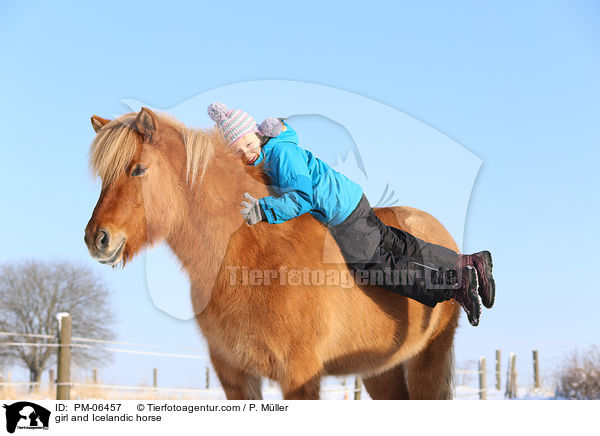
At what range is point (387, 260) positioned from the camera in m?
3.20

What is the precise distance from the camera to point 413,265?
10.6ft

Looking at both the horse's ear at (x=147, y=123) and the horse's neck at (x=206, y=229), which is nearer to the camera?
the horse's ear at (x=147, y=123)

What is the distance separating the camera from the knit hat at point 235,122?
293 centimetres

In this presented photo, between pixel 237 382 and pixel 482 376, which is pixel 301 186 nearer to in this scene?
pixel 237 382

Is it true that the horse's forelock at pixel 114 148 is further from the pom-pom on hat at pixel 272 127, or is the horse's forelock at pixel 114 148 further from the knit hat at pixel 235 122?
the pom-pom on hat at pixel 272 127

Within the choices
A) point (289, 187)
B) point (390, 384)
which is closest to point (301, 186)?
point (289, 187)

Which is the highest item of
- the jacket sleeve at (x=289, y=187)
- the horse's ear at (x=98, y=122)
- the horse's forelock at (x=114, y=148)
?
the horse's ear at (x=98, y=122)

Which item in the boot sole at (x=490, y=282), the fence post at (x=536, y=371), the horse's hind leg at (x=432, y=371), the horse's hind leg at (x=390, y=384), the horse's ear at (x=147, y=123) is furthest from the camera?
the fence post at (x=536, y=371)

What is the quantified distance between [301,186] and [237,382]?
1.25 metres
